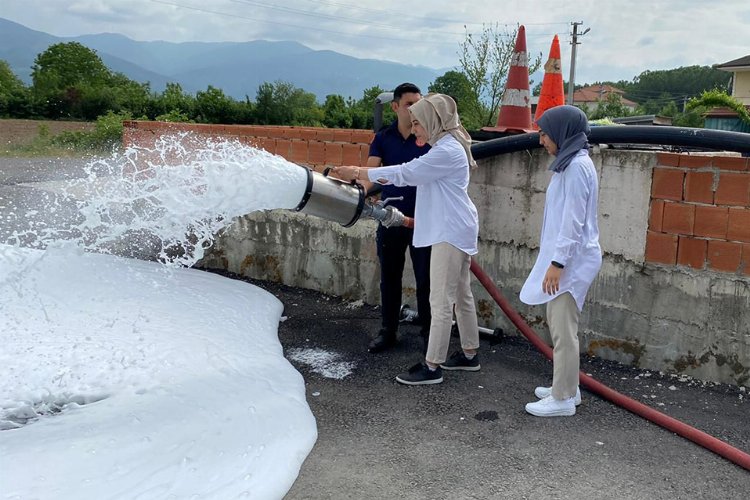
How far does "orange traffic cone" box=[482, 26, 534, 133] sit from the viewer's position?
5.39m

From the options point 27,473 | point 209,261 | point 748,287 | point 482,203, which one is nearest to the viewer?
point 27,473

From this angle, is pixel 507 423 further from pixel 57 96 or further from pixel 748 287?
pixel 57 96

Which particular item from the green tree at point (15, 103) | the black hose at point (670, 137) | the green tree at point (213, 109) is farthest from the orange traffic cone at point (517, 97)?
the green tree at point (15, 103)

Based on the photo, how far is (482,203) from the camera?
16.2 ft

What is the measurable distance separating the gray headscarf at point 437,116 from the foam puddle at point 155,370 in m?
0.77

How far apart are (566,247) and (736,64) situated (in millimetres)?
52176

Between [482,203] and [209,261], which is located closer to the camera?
[482,203]

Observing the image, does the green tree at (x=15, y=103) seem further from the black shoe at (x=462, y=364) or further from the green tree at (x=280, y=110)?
the black shoe at (x=462, y=364)

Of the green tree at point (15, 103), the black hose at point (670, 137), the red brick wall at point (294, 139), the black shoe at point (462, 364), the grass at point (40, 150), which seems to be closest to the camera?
the black hose at point (670, 137)

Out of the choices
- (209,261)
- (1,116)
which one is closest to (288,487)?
(209,261)

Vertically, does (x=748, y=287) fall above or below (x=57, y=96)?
below

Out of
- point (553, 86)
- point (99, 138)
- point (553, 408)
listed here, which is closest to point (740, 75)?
point (99, 138)

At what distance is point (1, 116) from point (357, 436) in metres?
30.8

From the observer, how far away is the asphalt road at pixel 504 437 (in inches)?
114
